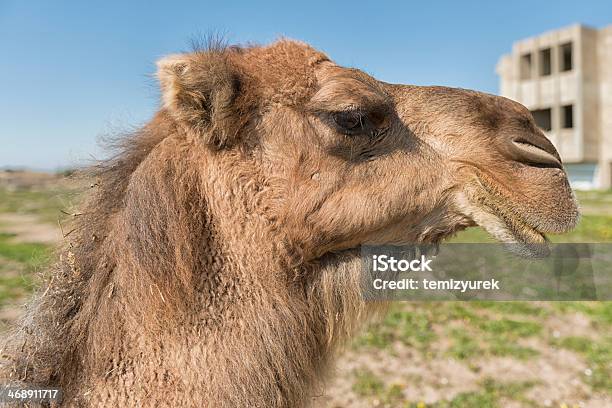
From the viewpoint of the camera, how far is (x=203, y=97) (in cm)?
236

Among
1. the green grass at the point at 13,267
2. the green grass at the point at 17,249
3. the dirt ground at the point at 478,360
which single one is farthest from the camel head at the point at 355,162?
the green grass at the point at 17,249

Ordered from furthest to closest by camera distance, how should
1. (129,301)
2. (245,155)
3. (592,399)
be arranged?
(592,399) → (245,155) → (129,301)

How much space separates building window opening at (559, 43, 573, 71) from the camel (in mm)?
38554

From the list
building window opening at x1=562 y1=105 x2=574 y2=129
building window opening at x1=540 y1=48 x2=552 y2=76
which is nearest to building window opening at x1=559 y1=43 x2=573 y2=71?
building window opening at x1=540 y1=48 x2=552 y2=76

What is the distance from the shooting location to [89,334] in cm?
222

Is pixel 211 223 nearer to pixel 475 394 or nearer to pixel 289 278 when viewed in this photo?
pixel 289 278

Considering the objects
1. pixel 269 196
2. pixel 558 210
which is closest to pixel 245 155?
pixel 269 196

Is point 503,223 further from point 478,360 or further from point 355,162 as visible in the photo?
point 478,360

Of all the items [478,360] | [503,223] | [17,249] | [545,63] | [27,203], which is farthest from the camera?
[545,63]

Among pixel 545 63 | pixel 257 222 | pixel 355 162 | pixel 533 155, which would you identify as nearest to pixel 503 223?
pixel 533 155

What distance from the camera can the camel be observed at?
2195 millimetres

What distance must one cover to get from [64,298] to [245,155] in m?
0.97

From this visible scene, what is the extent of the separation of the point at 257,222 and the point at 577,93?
37462 millimetres

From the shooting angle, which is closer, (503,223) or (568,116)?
(503,223)
